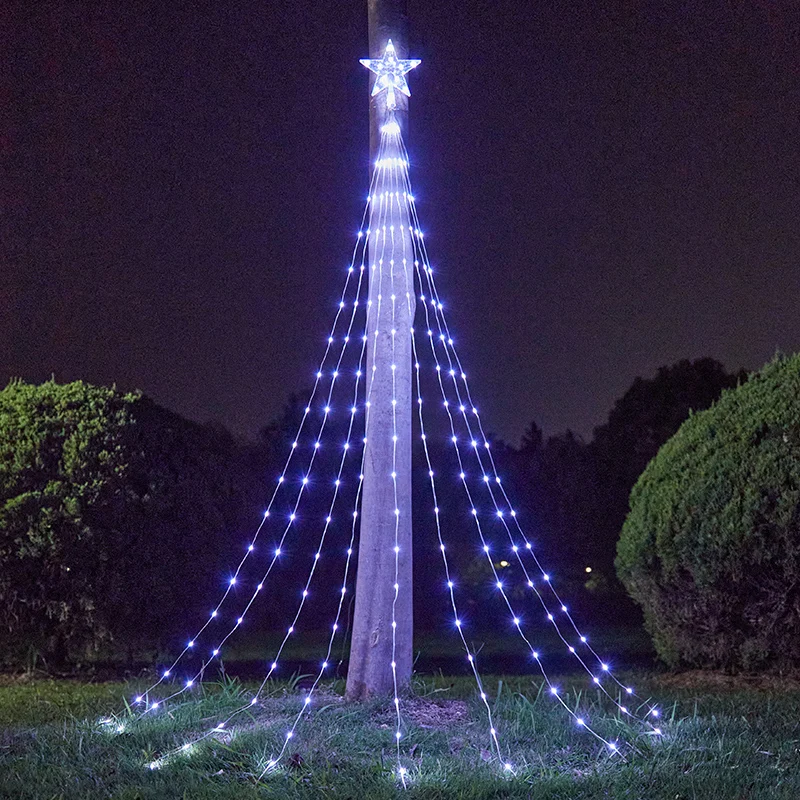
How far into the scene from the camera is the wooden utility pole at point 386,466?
612 centimetres

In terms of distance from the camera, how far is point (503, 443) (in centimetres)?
1530

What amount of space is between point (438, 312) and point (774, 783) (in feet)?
12.2

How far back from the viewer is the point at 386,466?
6242 millimetres

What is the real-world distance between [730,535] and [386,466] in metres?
2.74

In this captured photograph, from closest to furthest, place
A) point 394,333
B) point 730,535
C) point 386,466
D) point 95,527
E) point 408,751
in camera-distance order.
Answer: point 408,751 < point 386,466 < point 394,333 < point 730,535 < point 95,527

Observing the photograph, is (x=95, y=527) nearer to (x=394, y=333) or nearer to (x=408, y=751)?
(x=394, y=333)

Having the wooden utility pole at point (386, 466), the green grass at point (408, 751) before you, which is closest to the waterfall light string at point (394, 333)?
the wooden utility pole at point (386, 466)

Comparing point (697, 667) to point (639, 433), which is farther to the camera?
point (639, 433)

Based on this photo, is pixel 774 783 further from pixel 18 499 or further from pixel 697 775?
pixel 18 499

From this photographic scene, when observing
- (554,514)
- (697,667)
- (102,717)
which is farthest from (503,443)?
(102,717)

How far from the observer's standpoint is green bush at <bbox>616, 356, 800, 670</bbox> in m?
7.09

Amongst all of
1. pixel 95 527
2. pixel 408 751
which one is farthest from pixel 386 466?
pixel 95 527

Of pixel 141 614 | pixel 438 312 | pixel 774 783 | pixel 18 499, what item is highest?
pixel 438 312

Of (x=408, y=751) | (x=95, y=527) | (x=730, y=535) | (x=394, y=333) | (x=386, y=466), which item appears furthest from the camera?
(x=95, y=527)
